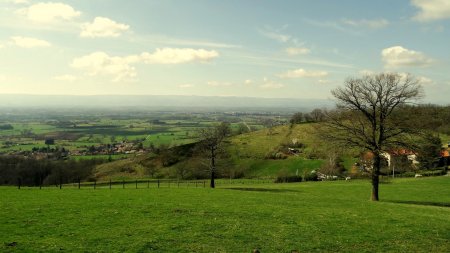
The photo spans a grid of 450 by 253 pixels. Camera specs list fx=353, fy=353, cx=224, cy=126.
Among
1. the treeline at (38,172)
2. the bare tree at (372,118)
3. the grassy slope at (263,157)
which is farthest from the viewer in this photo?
the grassy slope at (263,157)

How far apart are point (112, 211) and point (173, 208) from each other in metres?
4.27

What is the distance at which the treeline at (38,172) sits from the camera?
10312 cm

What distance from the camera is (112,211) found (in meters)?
24.1

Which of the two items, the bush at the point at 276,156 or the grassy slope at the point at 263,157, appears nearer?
the grassy slope at the point at 263,157

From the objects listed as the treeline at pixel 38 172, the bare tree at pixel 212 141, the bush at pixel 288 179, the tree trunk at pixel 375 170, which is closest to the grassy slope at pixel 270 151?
the bush at pixel 288 179

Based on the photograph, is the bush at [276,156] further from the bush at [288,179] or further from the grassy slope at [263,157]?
the bush at [288,179]

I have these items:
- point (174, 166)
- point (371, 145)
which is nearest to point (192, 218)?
point (371, 145)

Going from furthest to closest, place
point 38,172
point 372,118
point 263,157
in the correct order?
point 263,157, point 38,172, point 372,118

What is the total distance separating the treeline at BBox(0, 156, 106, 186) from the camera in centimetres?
10312

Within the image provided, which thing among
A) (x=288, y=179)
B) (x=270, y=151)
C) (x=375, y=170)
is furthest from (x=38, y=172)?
(x=375, y=170)

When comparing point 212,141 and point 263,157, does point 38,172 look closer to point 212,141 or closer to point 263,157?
point 263,157

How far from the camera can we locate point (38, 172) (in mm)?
109062

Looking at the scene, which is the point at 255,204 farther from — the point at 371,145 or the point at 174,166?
the point at 174,166

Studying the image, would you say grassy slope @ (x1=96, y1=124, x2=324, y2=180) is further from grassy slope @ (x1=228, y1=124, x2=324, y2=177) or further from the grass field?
the grass field
